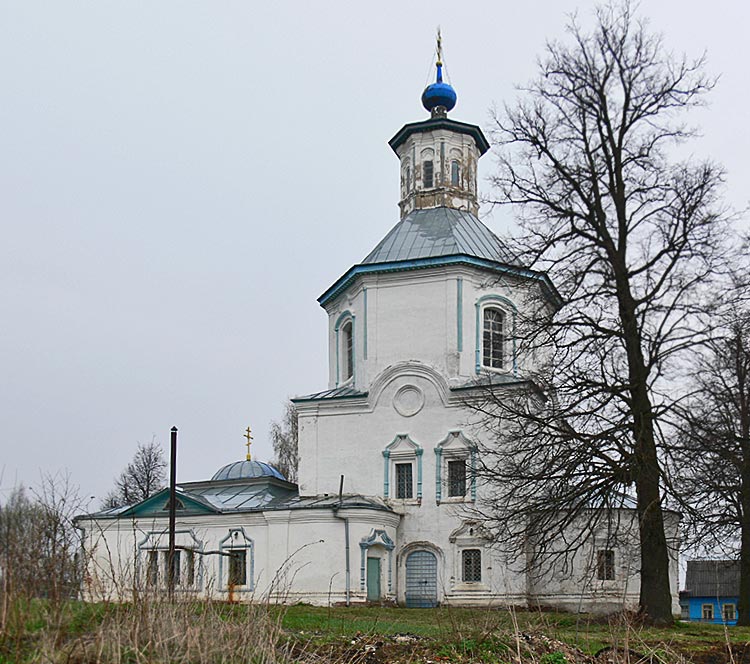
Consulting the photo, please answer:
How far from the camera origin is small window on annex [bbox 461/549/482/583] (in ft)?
82.2

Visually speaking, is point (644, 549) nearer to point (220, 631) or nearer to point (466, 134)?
point (220, 631)

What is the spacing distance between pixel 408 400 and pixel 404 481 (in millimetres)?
2208

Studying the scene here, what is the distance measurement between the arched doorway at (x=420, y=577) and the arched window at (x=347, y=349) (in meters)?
6.04

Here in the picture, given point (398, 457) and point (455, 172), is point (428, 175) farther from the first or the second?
point (398, 457)

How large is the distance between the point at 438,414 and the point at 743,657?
16284mm

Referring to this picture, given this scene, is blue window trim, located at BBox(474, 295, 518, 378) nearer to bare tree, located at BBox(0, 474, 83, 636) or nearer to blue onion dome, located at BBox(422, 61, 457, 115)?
blue onion dome, located at BBox(422, 61, 457, 115)

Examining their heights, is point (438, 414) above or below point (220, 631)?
above

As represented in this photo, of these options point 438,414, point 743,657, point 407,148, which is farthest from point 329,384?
point 743,657

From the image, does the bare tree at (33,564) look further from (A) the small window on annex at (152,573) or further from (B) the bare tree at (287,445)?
(B) the bare tree at (287,445)

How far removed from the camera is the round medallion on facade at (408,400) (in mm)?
26672

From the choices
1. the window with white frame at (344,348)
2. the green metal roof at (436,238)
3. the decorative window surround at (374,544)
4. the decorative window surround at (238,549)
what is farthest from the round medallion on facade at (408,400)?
the decorative window surround at (238,549)

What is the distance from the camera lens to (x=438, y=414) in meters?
26.4

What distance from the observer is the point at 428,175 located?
30766mm

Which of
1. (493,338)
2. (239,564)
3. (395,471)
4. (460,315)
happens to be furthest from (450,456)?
(239,564)
